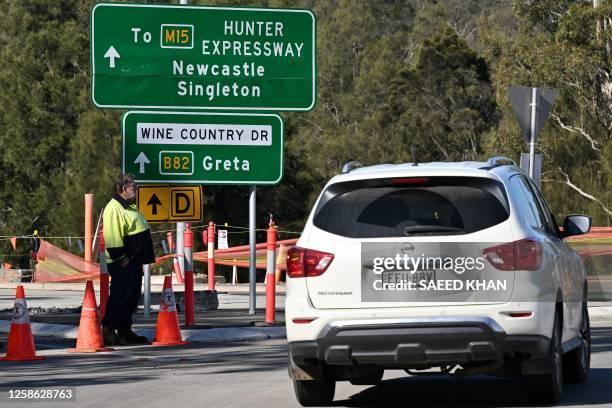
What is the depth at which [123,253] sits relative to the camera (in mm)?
15805

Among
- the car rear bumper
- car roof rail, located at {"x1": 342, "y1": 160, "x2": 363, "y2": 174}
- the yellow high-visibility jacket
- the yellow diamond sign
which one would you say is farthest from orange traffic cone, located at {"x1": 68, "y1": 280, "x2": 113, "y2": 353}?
the car rear bumper

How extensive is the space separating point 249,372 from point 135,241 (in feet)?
10.6

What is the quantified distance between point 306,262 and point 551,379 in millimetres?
1853

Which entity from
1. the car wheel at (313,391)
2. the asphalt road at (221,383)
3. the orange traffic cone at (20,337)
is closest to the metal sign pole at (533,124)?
the asphalt road at (221,383)

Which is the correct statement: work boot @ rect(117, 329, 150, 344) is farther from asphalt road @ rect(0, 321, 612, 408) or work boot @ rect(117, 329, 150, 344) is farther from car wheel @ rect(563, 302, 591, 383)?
car wheel @ rect(563, 302, 591, 383)

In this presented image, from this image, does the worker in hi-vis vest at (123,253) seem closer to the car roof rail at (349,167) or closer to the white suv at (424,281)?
the car roof rail at (349,167)

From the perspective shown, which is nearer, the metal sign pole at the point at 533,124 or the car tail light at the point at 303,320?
the car tail light at the point at 303,320

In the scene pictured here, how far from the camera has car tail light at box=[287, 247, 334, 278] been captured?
1002cm

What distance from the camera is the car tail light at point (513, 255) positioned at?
9797mm

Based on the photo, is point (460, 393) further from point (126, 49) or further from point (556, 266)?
point (126, 49)

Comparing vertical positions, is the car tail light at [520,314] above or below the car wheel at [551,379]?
above

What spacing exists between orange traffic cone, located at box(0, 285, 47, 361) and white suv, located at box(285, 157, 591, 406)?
15.5ft

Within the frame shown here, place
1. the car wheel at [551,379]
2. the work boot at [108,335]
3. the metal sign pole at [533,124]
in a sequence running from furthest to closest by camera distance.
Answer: the metal sign pole at [533,124] → the work boot at [108,335] → the car wheel at [551,379]

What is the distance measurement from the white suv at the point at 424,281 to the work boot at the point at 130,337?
19.7 ft
